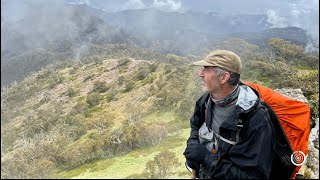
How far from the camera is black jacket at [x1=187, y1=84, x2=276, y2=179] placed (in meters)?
2.99

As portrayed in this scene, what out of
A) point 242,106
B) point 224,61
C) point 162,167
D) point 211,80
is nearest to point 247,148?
point 242,106

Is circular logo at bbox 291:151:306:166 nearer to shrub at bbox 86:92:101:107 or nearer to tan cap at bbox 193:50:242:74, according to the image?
tan cap at bbox 193:50:242:74

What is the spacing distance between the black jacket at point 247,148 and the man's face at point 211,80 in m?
0.23

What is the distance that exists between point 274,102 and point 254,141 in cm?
58

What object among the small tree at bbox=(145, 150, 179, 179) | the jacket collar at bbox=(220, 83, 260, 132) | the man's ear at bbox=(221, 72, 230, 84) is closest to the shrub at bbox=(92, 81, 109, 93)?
the small tree at bbox=(145, 150, 179, 179)

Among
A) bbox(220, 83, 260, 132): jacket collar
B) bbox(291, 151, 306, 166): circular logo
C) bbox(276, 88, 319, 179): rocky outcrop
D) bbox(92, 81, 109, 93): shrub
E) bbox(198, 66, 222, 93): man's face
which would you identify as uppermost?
bbox(198, 66, 222, 93): man's face

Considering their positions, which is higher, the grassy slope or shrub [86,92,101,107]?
the grassy slope

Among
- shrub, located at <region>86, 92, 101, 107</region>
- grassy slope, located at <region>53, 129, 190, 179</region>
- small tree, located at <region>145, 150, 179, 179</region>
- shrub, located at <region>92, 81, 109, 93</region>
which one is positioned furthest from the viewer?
shrub, located at <region>92, 81, 109, 93</region>

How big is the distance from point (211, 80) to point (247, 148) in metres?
0.71

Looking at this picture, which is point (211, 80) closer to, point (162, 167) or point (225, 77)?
point (225, 77)

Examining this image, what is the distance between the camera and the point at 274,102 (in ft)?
11.1

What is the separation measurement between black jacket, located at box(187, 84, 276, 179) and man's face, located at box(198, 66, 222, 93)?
0.23 m

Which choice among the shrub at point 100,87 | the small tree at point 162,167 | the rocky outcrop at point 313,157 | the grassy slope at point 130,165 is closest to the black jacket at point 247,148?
the rocky outcrop at point 313,157

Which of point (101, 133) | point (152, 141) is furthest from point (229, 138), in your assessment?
point (101, 133)
